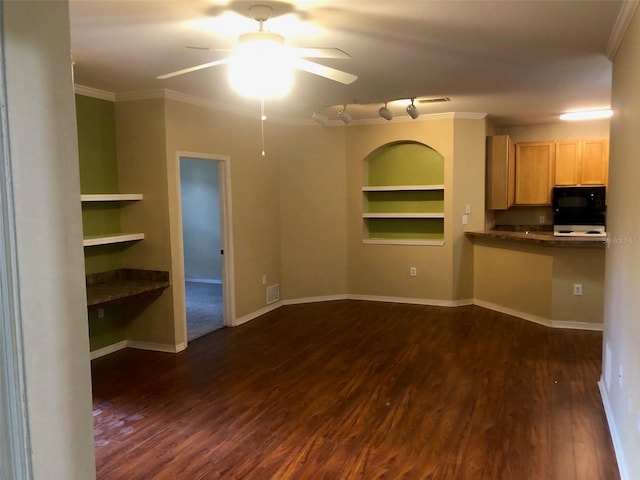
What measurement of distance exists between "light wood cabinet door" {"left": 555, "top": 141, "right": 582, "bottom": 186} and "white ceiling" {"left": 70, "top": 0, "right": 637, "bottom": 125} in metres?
2.03

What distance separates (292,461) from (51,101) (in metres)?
2.44

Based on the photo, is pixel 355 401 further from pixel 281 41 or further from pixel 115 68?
pixel 115 68

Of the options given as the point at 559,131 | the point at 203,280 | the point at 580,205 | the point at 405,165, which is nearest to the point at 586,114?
the point at 559,131

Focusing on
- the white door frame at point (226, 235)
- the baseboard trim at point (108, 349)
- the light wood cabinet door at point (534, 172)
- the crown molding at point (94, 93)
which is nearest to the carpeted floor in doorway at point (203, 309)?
A: the white door frame at point (226, 235)

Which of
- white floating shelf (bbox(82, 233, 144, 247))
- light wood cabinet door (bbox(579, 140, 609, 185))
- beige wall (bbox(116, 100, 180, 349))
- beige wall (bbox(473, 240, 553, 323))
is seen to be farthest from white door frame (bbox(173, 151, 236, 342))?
light wood cabinet door (bbox(579, 140, 609, 185))

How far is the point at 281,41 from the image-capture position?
8.48 feet

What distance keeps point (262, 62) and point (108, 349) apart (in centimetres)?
337

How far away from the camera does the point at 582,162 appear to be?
22.0 feet

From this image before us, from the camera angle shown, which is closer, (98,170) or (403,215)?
(98,170)

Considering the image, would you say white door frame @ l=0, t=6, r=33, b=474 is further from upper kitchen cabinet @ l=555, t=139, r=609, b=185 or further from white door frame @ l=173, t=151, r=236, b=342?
upper kitchen cabinet @ l=555, t=139, r=609, b=185

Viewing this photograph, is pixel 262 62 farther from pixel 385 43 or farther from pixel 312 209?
pixel 312 209

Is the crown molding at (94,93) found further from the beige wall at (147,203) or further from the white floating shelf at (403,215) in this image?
the white floating shelf at (403,215)

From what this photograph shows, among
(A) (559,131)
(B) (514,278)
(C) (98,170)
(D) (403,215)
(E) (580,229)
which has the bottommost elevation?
(B) (514,278)

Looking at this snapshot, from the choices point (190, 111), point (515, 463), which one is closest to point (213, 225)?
point (190, 111)
